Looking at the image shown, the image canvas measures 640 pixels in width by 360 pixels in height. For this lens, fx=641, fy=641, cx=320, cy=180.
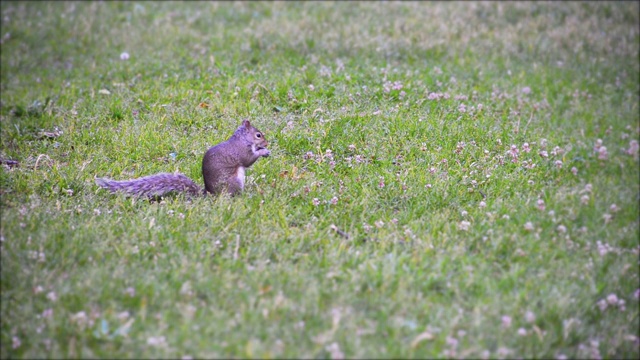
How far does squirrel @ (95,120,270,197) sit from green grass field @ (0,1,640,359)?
5.6 inches

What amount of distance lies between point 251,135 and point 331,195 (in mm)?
947

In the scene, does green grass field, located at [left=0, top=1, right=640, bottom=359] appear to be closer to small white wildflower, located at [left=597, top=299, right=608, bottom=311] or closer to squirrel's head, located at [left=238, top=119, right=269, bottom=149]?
small white wildflower, located at [left=597, top=299, right=608, bottom=311]

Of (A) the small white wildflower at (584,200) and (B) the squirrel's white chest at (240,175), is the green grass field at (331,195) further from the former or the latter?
(B) the squirrel's white chest at (240,175)

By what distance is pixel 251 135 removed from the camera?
5.96m

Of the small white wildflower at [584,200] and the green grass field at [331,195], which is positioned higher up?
the small white wildflower at [584,200]

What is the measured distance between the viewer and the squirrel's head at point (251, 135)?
591 centimetres

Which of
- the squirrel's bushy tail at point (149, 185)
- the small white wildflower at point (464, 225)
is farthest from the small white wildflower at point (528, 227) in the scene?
the squirrel's bushy tail at point (149, 185)

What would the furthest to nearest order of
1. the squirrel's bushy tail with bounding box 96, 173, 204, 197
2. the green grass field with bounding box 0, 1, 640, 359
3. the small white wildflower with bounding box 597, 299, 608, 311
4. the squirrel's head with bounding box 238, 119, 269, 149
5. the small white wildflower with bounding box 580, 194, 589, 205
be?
the squirrel's head with bounding box 238, 119, 269, 149 → the squirrel's bushy tail with bounding box 96, 173, 204, 197 → the small white wildflower with bounding box 580, 194, 589, 205 → the small white wildflower with bounding box 597, 299, 608, 311 → the green grass field with bounding box 0, 1, 640, 359

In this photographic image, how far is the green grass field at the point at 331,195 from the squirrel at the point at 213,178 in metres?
0.14

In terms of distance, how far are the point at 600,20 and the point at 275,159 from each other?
7.21m

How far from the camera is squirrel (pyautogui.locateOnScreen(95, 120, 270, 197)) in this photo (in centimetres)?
555

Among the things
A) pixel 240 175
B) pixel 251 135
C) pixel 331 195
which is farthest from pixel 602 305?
pixel 251 135

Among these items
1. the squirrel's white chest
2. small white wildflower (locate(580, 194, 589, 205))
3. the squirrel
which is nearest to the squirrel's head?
the squirrel

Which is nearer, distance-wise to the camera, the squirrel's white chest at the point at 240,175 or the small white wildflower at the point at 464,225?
the small white wildflower at the point at 464,225
